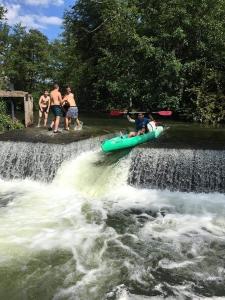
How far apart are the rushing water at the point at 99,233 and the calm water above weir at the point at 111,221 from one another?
2cm

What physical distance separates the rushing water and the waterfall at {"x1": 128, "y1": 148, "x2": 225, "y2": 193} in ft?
0.91

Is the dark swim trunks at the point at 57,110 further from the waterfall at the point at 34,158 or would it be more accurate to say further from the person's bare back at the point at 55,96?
the waterfall at the point at 34,158

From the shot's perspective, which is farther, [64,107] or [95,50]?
[95,50]

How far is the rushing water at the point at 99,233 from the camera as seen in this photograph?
6.51 metres

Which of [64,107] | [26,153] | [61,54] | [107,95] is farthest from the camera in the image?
[61,54]

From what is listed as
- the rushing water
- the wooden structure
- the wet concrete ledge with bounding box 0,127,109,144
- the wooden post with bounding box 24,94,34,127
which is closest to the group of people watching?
the wet concrete ledge with bounding box 0,127,109,144

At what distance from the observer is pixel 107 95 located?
28719mm

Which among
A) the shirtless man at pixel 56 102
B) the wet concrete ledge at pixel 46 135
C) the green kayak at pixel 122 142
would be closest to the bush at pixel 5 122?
the wet concrete ledge at pixel 46 135

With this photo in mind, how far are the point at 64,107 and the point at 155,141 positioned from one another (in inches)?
151

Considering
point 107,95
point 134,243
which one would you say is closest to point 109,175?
point 134,243

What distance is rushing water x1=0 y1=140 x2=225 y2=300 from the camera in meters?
6.51

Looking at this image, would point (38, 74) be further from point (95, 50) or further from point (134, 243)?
point (134, 243)

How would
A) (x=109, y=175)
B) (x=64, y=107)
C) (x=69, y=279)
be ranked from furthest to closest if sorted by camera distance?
(x=64, y=107) → (x=109, y=175) → (x=69, y=279)

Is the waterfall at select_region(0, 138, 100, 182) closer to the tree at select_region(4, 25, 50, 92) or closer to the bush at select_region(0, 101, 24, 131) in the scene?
the bush at select_region(0, 101, 24, 131)
